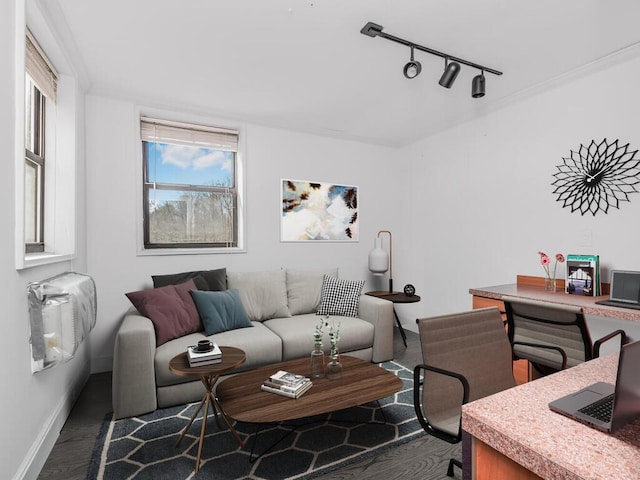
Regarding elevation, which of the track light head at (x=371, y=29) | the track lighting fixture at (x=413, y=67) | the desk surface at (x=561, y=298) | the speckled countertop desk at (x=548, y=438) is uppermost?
the track light head at (x=371, y=29)

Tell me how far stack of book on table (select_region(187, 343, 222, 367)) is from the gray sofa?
493 millimetres

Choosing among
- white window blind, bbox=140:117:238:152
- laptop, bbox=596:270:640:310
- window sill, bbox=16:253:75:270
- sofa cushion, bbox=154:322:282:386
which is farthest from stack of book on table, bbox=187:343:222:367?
laptop, bbox=596:270:640:310

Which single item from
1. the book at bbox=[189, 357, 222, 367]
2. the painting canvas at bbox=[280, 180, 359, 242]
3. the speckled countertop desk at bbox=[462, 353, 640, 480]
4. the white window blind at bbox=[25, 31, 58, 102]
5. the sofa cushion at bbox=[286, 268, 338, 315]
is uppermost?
the white window blind at bbox=[25, 31, 58, 102]

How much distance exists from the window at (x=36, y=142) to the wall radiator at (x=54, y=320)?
449 millimetres

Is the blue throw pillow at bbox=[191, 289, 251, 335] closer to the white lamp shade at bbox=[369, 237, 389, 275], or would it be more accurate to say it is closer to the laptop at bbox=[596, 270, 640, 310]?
the white lamp shade at bbox=[369, 237, 389, 275]

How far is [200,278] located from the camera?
128 inches

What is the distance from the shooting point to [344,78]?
2.88 metres

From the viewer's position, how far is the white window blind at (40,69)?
201 centimetres

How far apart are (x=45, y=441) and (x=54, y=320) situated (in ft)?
2.35

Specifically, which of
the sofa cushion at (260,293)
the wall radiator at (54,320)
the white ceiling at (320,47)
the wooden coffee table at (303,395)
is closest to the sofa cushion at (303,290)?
the sofa cushion at (260,293)

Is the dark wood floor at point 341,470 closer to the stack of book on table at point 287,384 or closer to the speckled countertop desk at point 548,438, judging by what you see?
the stack of book on table at point 287,384

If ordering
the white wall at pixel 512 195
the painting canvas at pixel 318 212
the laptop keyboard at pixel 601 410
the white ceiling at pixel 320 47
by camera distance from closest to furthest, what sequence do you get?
1. the laptop keyboard at pixel 601 410
2. the white ceiling at pixel 320 47
3. the white wall at pixel 512 195
4. the painting canvas at pixel 318 212

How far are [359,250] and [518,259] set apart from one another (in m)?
1.88

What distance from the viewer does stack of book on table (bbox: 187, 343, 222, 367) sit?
202 centimetres
